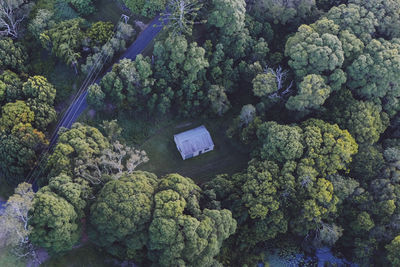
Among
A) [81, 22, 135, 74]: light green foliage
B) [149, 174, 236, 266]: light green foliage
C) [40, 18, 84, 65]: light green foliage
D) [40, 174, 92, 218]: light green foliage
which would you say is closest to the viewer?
[149, 174, 236, 266]: light green foliage

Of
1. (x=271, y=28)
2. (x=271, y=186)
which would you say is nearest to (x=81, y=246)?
(x=271, y=186)

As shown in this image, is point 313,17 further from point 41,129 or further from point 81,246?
point 81,246

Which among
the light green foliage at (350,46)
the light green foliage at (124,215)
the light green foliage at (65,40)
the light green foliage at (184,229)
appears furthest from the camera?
the light green foliage at (65,40)

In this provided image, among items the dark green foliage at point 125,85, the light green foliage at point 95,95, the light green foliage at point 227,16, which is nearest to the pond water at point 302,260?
the dark green foliage at point 125,85

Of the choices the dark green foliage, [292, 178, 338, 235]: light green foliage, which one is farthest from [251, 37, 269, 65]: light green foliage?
[292, 178, 338, 235]: light green foliage

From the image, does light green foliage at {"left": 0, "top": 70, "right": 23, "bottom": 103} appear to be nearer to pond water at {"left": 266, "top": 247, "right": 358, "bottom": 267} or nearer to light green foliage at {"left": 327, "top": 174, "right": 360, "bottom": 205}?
pond water at {"left": 266, "top": 247, "right": 358, "bottom": 267}

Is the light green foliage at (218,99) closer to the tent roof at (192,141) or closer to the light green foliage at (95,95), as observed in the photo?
the tent roof at (192,141)
